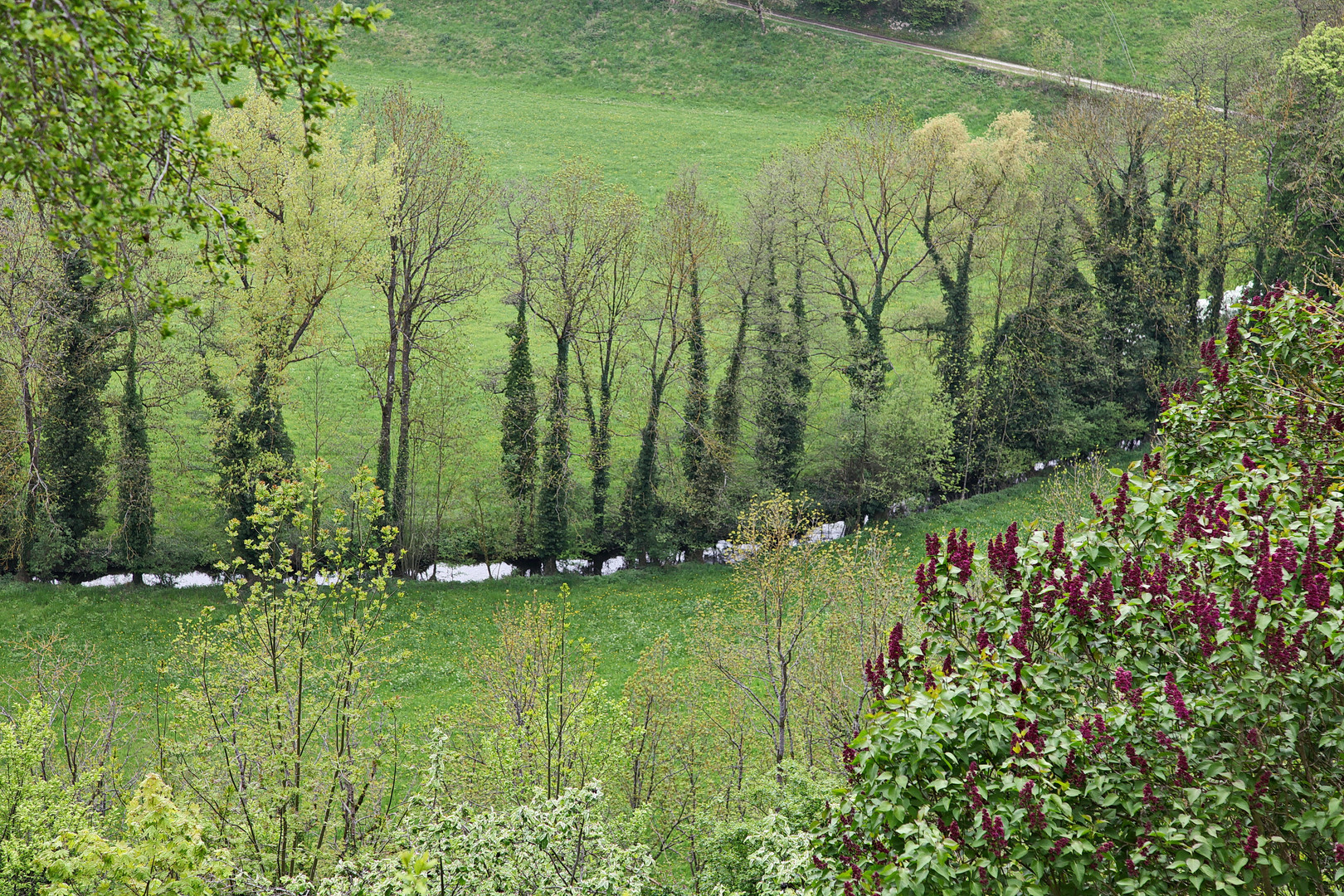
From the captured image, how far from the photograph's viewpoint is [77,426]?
30.1m

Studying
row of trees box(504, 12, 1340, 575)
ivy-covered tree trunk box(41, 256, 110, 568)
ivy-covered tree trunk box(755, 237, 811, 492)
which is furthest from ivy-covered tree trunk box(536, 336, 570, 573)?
ivy-covered tree trunk box(41, 256, 110, 568)

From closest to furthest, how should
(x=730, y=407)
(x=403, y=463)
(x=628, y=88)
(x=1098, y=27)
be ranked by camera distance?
1. (x=403, y=463)
2. (x=730, y=407)
3. (x=628, y=88)
4. (x=1098, y=27)

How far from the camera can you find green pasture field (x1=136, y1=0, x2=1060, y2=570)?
5466 cm

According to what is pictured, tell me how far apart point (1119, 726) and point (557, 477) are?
94.7 feet

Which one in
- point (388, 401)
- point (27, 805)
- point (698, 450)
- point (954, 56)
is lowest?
point (698, 450)

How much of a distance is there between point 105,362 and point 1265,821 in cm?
3164

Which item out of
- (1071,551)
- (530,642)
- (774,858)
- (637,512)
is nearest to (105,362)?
(637,512)

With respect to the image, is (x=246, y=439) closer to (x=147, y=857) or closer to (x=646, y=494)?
(x=646, y=494)

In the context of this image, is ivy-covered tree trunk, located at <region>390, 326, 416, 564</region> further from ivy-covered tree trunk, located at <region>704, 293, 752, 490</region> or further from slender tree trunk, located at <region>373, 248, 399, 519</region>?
ivy-covered tree trunk, located at <region>704, 293, 752, 490</region>

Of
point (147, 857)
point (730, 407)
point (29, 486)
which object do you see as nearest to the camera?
point (147, 857)

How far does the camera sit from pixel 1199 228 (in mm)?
40594

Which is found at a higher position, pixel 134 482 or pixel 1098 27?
pixel 1098 27

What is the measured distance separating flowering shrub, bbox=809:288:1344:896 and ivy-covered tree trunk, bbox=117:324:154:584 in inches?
1140

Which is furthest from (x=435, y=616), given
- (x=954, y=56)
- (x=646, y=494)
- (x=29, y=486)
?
(x=954, y=56)
